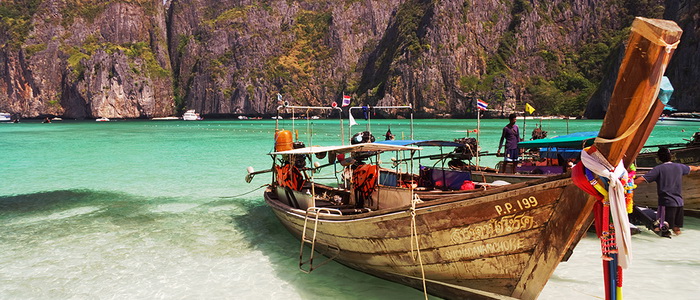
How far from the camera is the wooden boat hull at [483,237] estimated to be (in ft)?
16.5

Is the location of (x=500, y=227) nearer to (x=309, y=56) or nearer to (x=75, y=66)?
(x=75, y=66)

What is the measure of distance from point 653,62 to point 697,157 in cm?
1376

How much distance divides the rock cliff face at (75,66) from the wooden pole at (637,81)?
171523 mm

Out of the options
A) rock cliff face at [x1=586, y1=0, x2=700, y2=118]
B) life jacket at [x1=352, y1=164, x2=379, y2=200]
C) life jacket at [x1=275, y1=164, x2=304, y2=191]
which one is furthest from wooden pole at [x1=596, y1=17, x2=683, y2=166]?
rock cliff face at [x1=586, y1=0, x2=700, y2=118]

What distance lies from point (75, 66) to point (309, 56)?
8878cm

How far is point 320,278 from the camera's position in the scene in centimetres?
822

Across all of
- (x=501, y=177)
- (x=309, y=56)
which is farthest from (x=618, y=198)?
(x=309, y=56)

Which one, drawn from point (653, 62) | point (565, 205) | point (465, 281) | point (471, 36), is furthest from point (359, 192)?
point (471, 36)

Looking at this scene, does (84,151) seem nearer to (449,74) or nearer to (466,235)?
(466,235)

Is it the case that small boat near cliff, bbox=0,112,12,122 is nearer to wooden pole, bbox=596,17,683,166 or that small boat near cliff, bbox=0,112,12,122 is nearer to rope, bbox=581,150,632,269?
rope, bbox=581,150,632,269

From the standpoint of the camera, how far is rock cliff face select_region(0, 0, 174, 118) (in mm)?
148625

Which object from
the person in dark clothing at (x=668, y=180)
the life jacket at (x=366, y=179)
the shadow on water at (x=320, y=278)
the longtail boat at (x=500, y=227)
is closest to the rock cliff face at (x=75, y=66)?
the shadow on water at (x=320, y=278)

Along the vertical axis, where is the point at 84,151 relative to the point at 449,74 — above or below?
below

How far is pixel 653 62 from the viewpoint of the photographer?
10.9ft
